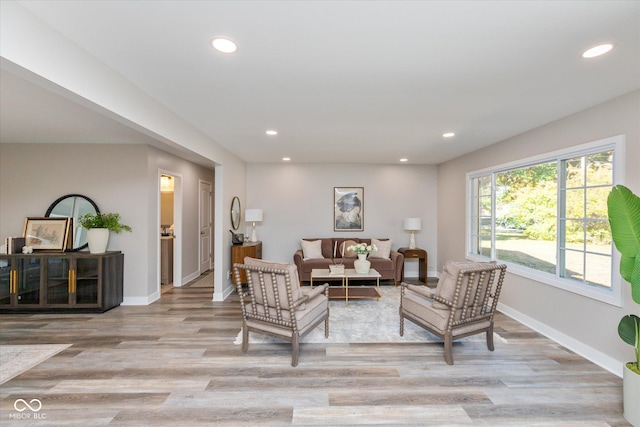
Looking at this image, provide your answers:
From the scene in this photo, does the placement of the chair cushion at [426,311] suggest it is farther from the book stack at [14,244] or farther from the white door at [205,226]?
the book stack at [14,244]

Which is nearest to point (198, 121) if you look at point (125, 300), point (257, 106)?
point (257, 106)

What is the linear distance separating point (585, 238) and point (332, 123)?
10.1 ft

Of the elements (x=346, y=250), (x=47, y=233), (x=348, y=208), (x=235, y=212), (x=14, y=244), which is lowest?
(x=346, y=250)

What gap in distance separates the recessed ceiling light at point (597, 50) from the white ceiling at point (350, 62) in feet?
0.19

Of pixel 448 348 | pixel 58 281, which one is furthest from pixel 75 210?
pixel 448 348

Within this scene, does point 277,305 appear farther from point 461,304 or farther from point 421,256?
point 421,256

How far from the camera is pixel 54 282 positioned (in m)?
3.99

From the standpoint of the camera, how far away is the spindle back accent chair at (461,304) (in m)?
2.71

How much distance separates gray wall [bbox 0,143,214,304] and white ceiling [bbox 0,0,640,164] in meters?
0.75

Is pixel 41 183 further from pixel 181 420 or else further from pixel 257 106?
pixel 181 420

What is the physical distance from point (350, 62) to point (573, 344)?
12.0ft

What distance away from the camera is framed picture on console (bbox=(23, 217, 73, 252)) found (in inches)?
165

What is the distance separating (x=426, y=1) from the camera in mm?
1444

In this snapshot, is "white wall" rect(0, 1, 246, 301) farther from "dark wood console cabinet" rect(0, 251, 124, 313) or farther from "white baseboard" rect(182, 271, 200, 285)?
"white baseboard" rect(182, 271, 200, 285)
